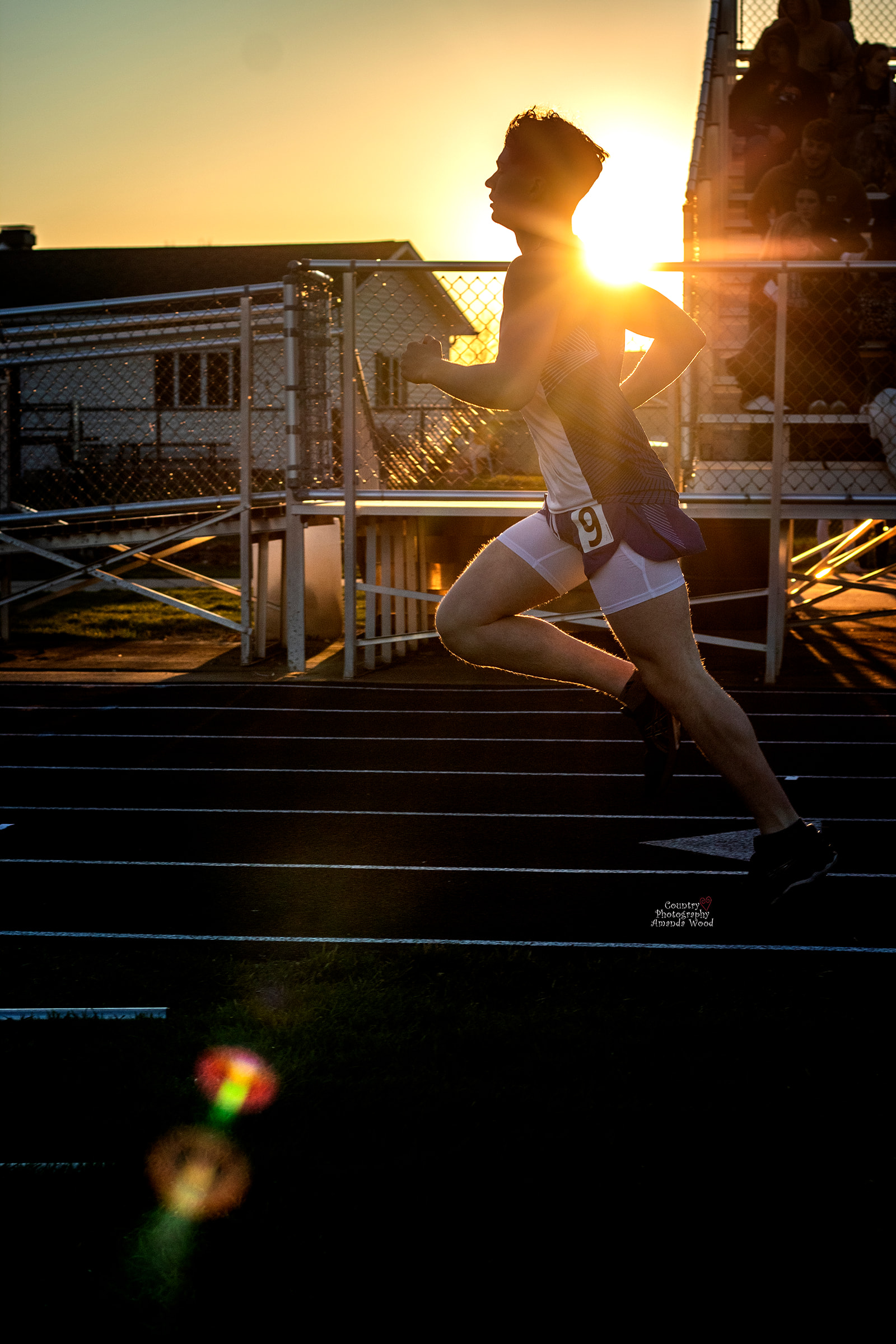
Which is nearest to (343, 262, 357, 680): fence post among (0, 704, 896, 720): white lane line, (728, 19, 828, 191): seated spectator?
(0, 704, 896, 720): white lane line

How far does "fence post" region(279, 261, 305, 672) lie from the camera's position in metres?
9.92

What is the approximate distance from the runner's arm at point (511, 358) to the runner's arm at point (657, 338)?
332mm

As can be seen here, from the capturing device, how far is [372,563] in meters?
10.1


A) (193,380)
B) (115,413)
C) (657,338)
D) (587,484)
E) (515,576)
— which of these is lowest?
(515,576)

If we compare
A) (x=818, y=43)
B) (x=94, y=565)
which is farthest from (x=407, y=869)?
(x=818, y=43)

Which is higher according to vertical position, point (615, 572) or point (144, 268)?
point (144, 268)

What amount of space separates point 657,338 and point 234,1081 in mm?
2290

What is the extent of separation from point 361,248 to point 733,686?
27.5 metres

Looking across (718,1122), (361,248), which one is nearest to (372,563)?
(718,1122)

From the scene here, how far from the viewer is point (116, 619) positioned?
13930mm

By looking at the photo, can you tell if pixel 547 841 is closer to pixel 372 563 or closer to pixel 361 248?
pixel 372 563

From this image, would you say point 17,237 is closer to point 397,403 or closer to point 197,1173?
point 397,403

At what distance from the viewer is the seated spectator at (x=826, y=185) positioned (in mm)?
10453

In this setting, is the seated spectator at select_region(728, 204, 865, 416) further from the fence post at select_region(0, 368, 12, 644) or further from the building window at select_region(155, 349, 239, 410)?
the fence post at select_region(0, 368, 12, 644)
